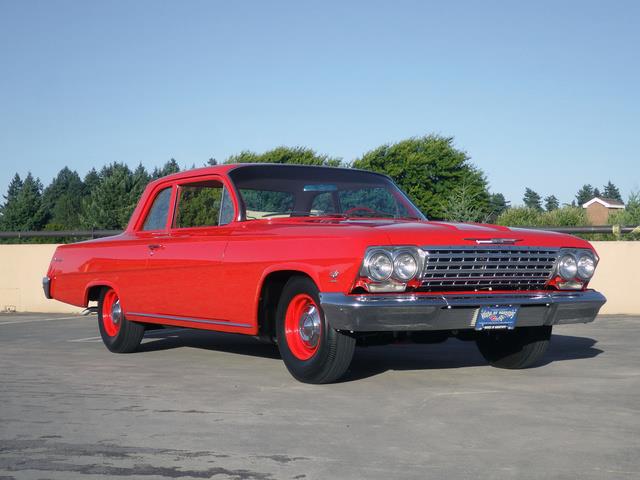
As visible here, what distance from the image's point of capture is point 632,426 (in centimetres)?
523

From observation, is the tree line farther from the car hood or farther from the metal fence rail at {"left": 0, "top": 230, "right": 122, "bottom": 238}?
the car hood

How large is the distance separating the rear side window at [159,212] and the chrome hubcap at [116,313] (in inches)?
33.3

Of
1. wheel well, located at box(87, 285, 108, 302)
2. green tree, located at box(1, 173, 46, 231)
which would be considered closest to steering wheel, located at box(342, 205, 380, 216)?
wheel well, located at box(87, 285, 108, 302)

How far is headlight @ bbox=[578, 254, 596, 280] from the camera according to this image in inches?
280

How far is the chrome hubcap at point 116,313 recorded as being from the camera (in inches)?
370

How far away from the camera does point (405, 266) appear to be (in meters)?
6.30

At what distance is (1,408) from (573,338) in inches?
251

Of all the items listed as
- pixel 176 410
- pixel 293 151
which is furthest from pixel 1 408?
pixel 293 151

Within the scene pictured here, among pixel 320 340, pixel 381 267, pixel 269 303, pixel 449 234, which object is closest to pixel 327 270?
pixel 381 267

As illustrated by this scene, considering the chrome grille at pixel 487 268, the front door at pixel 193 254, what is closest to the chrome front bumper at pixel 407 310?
the chrome grille at pixel 487 268

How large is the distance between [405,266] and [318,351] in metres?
0.89

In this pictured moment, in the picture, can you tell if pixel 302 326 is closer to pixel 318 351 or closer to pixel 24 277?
pixel 318 351

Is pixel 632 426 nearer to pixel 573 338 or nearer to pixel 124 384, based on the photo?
pixel 124 384

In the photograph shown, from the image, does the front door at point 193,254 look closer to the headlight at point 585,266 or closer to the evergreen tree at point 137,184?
the headlight at point 585,266
